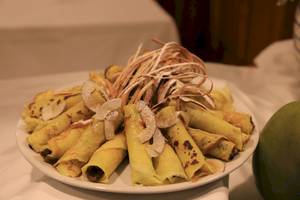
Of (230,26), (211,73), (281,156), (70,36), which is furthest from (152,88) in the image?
(230,26)

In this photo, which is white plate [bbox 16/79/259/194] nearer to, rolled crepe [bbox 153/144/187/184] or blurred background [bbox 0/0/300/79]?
rolled crepe [bbox 153/144/187/184]

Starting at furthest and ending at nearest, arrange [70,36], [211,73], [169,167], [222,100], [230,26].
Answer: [230,26] < [70,36] < [211,73] < [222,100] < [169,167]

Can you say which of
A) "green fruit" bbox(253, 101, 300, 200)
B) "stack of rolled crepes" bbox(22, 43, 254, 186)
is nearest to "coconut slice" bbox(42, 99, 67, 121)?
"stack of rolled crepes" bbox(22, 43, 254, 186)

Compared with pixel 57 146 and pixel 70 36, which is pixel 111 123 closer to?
pixel 57 146

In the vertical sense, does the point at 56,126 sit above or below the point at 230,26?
above

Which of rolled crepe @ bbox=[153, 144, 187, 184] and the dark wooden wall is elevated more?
rolled crepe @ bbox=[153, 144, 187, 184]

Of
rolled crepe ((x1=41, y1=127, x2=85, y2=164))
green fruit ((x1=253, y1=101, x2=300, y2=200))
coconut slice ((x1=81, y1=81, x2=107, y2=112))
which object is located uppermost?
coconut slice ((x1=81, y1=81, x2=107, y2=112))

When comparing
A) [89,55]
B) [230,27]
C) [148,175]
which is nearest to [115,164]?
[148,175]
